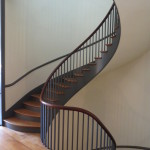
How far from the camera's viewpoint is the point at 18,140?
4.29 metres

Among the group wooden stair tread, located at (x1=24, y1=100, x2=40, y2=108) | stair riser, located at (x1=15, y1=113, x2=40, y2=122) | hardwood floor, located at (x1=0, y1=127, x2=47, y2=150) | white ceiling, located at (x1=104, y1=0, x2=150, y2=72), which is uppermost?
white ceiling, located at (x1=104, y1=0, x2=150, y2=72)

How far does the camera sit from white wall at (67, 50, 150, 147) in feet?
19.1

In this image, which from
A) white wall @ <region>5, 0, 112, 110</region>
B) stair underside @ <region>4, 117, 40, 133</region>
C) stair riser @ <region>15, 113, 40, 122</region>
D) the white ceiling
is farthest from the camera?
white wall @ <region>5, 0, 112, 110</region>

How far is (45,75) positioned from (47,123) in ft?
9.19

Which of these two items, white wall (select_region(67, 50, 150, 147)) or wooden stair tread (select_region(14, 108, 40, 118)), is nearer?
wooden stair tread (select_region(14, 108, 40, 118))

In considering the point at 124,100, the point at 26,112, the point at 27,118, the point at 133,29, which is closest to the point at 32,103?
the point at 26,112

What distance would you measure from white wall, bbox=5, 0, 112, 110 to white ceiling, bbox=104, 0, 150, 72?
1828 millimetres

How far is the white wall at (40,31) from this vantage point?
5.35 m

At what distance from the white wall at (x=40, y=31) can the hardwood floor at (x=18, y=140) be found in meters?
0.99

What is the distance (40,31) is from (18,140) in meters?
3.36

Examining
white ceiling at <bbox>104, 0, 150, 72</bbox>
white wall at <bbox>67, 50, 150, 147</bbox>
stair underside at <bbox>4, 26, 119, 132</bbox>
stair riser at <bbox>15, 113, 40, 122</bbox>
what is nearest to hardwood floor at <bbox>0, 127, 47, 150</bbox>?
stair underside at <bbox>4, 26, 119, 132</bbox>

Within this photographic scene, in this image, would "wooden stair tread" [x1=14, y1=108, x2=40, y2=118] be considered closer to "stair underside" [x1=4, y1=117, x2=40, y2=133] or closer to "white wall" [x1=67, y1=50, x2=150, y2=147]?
"stair underside" [x1=4, y1=117, x2=40, y2=133]

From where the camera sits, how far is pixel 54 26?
6.56m

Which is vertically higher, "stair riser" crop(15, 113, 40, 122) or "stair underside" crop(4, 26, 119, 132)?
"stair underside" crop(4, 26, 119, 132)
